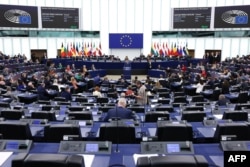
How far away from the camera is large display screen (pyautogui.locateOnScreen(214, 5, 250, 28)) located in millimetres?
26672

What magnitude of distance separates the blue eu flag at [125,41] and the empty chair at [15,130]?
2560 centimetres

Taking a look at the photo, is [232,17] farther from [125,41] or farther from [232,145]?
[232,145]

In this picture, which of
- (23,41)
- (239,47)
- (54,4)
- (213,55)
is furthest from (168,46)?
(23,41)

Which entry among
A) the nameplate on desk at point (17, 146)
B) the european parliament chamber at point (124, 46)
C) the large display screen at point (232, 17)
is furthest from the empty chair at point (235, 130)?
the large display screen at point (232, 17)

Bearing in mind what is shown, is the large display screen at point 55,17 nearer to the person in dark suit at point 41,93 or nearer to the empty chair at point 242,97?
the person in dark suit at point 41,93

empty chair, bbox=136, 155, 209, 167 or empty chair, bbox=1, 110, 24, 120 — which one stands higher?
empty chair, bbox=136, 155, 209, 167

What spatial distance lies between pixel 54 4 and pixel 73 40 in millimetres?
4308

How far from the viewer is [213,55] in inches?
1122

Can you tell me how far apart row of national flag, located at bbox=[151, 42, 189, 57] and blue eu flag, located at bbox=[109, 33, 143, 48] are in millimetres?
1579

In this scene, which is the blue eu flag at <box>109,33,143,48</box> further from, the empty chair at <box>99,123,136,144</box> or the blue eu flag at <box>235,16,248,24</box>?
the empty chair at <box>99,123,136,144</box>

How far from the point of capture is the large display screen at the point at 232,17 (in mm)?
26672

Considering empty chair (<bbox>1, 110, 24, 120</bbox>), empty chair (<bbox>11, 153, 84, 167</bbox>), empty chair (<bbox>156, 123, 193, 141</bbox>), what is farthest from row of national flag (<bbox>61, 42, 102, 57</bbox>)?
empty chair (<bbox>11, 153, 84, 167</bbox>)

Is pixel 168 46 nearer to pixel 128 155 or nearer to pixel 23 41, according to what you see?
pixel 23 41

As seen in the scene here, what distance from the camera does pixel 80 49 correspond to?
29.4 meters
